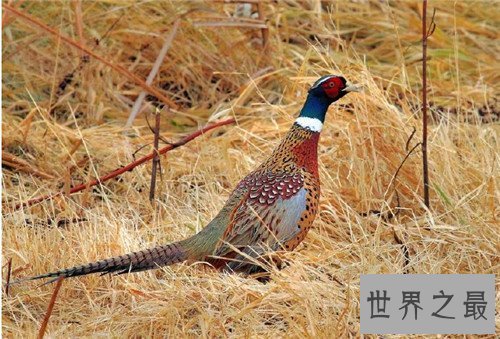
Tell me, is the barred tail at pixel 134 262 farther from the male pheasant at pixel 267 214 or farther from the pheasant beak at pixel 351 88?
the pheasant beak at pixel 351 88

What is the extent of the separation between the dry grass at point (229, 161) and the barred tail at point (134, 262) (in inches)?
2.8

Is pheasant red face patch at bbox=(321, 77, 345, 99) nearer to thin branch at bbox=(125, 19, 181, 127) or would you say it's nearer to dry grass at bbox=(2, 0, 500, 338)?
dry grass at bbox=(2, 0, 500, 338)

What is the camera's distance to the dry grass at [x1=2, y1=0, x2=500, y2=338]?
355 centimetres

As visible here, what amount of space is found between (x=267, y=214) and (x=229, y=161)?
1.04 meters

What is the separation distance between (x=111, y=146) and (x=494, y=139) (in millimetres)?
1704

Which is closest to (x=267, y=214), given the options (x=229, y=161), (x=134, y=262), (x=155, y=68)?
(x=134, y=262)

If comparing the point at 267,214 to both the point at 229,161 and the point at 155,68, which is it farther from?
the point at 155,68

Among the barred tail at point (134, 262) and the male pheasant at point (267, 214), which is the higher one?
the male pheasant at point (267, 214)

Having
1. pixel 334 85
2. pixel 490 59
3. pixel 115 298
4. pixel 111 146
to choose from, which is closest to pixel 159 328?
pixel 115 298

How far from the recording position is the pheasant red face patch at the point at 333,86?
12.3 feet

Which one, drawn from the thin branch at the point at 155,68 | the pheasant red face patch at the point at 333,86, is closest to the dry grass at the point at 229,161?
the thin branch at the point at 155,68

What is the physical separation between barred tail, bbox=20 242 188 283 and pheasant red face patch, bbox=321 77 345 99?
2.24ft

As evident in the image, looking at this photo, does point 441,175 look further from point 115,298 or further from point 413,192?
point 115,298

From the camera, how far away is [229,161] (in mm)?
4703
